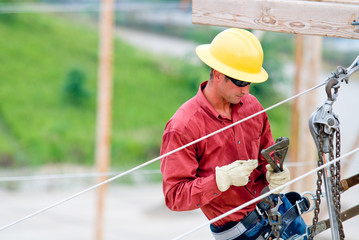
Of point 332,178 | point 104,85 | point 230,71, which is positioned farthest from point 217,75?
point 104,85

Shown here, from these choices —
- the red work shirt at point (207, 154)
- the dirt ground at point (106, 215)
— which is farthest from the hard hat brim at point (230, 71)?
the dirt ground at point (106, 215)

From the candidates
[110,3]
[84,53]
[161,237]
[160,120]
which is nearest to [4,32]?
[84,53]

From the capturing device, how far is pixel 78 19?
19703mm

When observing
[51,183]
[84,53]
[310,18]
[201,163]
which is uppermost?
[310,18]

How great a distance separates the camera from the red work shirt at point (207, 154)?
239cm

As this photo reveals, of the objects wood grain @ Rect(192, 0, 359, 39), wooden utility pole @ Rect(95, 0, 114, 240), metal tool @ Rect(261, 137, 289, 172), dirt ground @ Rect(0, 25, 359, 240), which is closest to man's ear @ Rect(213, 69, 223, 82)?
wood grain @ Rect(192, 0, 359, 39)

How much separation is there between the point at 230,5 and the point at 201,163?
672mm

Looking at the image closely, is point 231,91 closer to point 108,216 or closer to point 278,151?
point 278,151

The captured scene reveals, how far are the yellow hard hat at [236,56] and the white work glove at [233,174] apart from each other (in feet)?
1.19

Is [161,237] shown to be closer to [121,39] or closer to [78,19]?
[121,39]

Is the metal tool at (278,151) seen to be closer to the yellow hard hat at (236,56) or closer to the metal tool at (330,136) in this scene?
the metal tool at (330,136)

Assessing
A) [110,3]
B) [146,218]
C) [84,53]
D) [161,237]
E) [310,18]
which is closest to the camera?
[310,18]

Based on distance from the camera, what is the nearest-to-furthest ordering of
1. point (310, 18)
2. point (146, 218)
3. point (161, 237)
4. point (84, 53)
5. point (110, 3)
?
point (310, 18), point (110, 3), point (161, 237), point (146, 218), point (84, 53)

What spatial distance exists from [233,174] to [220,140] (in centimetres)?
25
